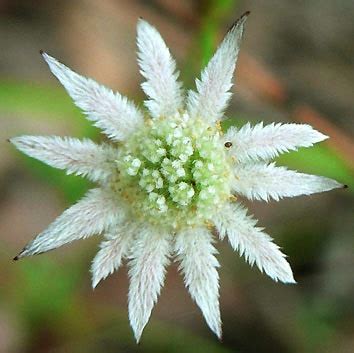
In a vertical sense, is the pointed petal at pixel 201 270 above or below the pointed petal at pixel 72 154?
below

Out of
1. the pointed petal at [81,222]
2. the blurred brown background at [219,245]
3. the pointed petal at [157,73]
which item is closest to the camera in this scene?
the pointed petal at [81,222]

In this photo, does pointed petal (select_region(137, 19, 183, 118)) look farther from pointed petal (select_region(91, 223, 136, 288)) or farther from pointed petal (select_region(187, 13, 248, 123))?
pointed petal (select_region(91, 223, 136, 288))

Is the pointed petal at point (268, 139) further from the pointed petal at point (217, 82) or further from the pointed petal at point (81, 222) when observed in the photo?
the pointed petal at point (81, 222)

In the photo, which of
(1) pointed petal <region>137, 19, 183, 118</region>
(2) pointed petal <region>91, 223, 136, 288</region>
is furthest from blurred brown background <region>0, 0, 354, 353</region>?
(2) pointed petal <region>91, 223, 136, 288</region>

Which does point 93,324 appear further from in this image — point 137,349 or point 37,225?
point 37,225

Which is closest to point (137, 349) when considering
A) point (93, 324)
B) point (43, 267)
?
point (93, 324)

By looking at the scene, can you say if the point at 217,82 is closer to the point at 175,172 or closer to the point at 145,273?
the point at 175,172

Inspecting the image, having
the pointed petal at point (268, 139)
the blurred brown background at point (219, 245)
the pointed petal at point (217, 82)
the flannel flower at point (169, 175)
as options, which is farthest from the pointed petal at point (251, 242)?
the blurred brown background at point (219, 245)
